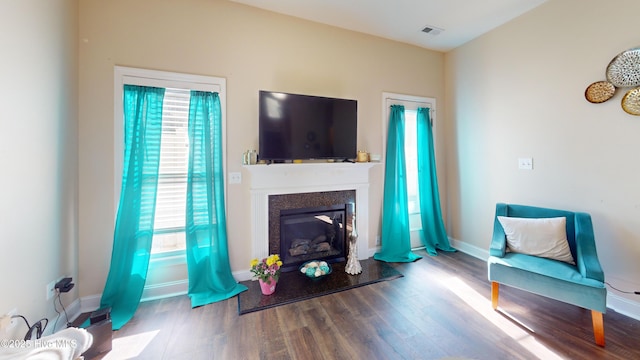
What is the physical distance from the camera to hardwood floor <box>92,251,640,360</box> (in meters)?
1.74

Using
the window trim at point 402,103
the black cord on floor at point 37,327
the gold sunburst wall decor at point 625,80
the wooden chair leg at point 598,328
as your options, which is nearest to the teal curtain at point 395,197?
the window trim at point 402,103

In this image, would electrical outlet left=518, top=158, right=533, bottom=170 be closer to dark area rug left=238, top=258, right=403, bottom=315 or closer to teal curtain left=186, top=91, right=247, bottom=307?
dark area rug left=238, top=258, right=403, bottom=315

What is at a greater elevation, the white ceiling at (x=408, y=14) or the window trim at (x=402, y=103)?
the white ceiling at (x=408, y=14)

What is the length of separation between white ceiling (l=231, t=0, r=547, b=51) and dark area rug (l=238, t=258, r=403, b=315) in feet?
10.1

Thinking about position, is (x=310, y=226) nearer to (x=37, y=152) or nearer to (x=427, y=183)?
(x=427, y=183)

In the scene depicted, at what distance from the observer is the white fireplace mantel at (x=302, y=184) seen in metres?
2.77

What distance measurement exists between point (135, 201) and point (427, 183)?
363cm

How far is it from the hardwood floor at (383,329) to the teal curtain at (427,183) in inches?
45.1

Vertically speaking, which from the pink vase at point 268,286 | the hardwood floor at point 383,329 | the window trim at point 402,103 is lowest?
the hardwood floor at point 383,329

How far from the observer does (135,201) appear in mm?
2289

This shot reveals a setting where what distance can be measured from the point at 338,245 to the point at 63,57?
3302 mm

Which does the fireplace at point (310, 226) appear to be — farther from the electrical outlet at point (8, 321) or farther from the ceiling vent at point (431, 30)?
the ceiling vent at point (431, 30)

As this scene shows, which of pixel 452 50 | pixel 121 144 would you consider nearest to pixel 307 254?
pixel 121 144

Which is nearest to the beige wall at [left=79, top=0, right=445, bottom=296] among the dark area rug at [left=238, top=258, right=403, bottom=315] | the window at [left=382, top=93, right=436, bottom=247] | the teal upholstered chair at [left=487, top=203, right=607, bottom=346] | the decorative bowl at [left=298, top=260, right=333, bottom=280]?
the window at [left=382, top=93, right=436, bottom=247]
